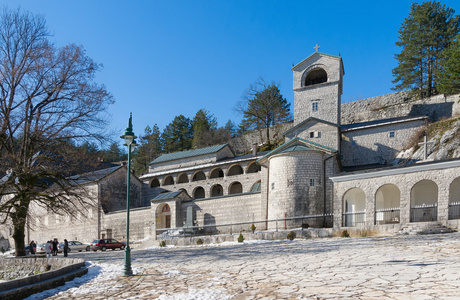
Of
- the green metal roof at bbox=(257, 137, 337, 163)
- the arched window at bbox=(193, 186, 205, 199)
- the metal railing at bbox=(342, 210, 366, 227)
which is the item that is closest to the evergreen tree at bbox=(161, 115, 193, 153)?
the arched window at bbox=(193, 186, 205, 199)

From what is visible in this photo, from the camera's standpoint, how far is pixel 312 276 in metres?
9.27

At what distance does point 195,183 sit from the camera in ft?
139

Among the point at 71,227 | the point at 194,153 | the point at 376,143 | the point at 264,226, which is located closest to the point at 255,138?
the point at 194,153

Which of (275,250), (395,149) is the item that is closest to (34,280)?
(275,250)

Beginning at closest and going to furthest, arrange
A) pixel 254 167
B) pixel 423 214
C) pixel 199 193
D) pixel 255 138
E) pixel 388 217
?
pixel 423 214 < pixel 388 217 < pixel 254 167 < pixel 199 193 < pixel 255 138

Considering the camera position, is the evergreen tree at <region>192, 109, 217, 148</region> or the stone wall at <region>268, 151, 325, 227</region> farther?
the evergreen tree at <region>192, 109, 217, 148</region>

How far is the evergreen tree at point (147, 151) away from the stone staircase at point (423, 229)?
4930 cm

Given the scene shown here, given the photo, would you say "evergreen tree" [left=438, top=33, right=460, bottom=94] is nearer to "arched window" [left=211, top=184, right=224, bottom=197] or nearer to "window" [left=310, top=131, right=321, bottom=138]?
"window" [left=310, top=131, right=321, bottom=138]

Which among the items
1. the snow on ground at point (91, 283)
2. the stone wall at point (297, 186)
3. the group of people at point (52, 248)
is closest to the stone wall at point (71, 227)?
the group of people at point (52, 248)

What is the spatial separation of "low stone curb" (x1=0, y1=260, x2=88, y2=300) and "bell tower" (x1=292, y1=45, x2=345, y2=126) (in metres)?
28.5

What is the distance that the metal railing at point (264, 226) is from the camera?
81.5 feet

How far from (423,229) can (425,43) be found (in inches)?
1310

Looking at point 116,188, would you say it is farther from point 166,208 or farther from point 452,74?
point 452,74

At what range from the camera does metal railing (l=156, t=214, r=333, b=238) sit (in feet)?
81.5
